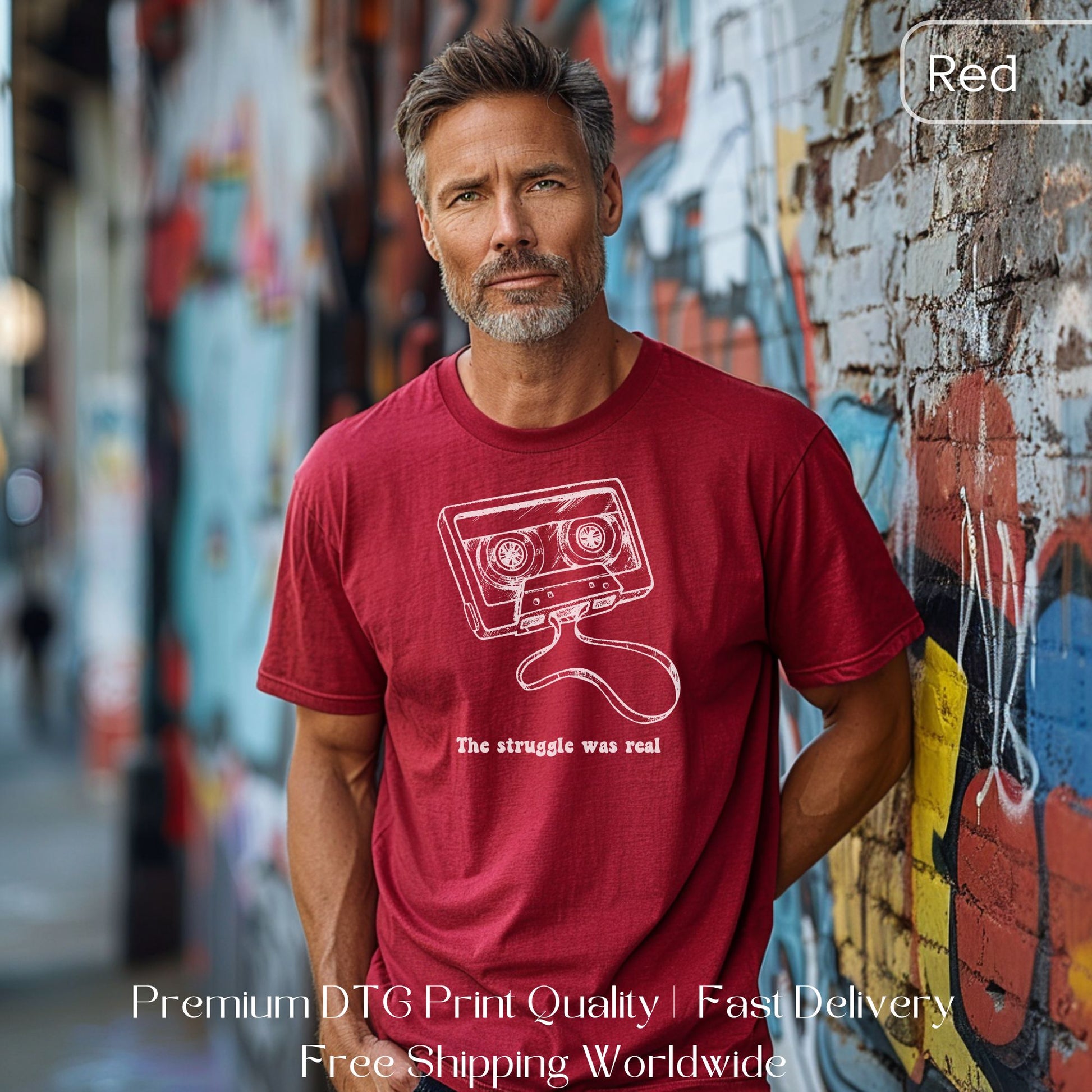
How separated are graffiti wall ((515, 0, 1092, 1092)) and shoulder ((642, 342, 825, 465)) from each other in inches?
10.2

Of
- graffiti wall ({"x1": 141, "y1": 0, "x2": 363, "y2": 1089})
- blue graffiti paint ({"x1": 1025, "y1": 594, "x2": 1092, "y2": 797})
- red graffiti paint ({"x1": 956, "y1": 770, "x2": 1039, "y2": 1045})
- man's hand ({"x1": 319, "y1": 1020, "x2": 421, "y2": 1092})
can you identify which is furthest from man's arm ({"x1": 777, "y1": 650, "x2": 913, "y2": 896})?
graffiti wall ({"x1": 141, "y1": 0, "x2": 363, "y2": 1089})

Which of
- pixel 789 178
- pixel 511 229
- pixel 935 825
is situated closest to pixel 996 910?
pixel 935 825

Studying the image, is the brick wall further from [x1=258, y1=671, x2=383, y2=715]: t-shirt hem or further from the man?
[x1=258, y1=671, x2=383, y2=715]: t-shirt hem

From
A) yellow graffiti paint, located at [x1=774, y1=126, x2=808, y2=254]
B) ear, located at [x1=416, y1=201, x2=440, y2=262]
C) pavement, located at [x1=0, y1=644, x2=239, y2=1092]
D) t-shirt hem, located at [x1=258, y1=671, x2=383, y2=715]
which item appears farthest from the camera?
pavement, located at [x1=0, y1=644, x2=239, y2=1092]

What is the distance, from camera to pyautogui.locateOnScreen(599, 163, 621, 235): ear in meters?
2.37

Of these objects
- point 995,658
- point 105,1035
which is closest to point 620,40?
point 995,658

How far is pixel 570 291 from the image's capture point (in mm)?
2256

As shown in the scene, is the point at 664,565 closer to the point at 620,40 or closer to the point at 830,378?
the point at 830,378

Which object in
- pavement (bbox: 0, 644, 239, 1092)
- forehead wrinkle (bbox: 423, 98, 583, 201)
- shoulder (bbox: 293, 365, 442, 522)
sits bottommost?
pavement (bbox: 0, 644, 239, 1092)

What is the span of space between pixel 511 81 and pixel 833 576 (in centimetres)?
93

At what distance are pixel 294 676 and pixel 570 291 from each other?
2.76ft

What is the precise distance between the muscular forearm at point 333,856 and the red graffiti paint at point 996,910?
1.04 metres

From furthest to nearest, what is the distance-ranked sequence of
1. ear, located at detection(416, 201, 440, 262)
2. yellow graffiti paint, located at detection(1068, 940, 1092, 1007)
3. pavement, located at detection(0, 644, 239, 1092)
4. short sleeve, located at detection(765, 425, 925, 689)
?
pavement, located at detection(0, 644, 239, 1092) < ear, located at detection(416, 201, 440, 262) < short sleeve, located at detection(765, 425, 925, 689) < yellow graffiti paint, located at detection(1068, 940, 1092, 1007)

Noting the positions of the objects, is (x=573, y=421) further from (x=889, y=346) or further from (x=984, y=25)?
(x=984, y=25)
